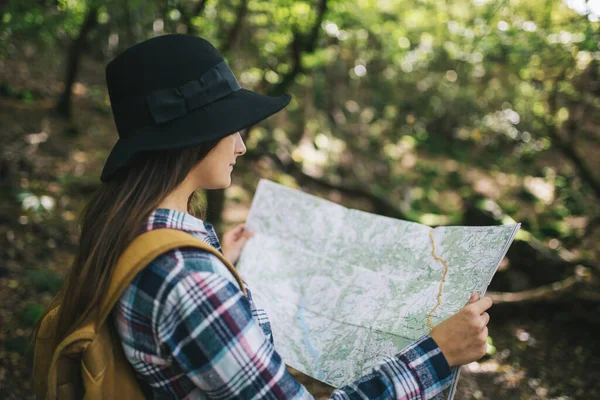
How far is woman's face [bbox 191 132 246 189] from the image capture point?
127 cm

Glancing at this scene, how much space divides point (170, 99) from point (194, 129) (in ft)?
0.31

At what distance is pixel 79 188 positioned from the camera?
654 cm

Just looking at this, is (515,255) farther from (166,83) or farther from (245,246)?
(166,83)

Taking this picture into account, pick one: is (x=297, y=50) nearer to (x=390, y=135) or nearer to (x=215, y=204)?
(x=215, y=204)

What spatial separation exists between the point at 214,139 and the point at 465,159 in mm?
12283

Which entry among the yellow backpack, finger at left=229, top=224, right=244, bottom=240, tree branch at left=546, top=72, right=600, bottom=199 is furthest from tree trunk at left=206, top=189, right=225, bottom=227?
tree branch at left=546, top=72, right=600, bottom=199

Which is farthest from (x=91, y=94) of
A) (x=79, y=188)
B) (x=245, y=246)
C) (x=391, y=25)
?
(x=245, y=246)

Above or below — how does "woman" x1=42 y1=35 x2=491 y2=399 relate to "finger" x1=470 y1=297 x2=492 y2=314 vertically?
above

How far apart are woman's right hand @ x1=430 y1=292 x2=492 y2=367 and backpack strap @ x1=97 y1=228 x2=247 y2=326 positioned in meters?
0.58

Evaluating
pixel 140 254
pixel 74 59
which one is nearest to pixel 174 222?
pixel 140 254

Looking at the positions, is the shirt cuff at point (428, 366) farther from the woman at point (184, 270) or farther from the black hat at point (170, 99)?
the black hat at point (170, 99)

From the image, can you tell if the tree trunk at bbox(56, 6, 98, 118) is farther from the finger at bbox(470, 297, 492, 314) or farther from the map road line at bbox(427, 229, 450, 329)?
the finger at bbox(470, 297, 492, 314)

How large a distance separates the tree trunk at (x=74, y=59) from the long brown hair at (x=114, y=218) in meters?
6.84

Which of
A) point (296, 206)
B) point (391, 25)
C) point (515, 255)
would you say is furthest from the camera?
point (391, 25)
